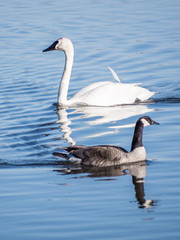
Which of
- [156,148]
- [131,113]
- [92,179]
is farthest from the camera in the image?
[131,113]

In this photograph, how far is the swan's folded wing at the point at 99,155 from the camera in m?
9.23

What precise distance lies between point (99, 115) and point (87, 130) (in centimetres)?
134

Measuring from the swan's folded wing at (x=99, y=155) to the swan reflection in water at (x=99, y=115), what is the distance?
5.17ft

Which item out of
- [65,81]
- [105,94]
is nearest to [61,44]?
[65,81]

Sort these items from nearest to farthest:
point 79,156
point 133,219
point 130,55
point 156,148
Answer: point 133,219
point 79,156
point 156,148
point 130,55

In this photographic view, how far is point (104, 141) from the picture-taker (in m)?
10.5

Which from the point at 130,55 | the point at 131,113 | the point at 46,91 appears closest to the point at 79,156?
the point at 131,113

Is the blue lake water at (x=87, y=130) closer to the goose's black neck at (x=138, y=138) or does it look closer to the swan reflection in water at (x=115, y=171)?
the swan reflection in water at (x=115, y=171)

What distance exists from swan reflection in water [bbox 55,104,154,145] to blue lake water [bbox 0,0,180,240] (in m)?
0.02

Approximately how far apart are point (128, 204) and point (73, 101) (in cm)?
618

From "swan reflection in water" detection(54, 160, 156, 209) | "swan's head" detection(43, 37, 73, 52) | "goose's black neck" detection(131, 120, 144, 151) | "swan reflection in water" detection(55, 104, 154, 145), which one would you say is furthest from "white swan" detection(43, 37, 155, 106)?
"swan reflection in water" detection(54, 160, 156, 209)

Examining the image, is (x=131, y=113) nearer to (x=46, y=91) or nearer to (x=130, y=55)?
(x=46, y=91)

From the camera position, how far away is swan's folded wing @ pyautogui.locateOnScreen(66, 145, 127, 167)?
923cm

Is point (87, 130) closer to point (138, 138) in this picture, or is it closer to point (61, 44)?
point (138, 138)
